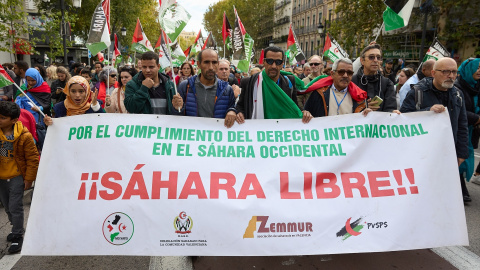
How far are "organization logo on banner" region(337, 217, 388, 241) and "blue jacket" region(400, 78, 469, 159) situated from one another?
5.89ft

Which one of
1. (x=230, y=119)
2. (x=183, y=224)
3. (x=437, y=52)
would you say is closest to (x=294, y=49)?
(x=437, y=52)

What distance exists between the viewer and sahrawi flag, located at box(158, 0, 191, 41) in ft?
12.5

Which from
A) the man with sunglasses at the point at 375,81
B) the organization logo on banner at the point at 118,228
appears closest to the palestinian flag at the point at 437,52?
the man with sunglasses at the point at 375,81

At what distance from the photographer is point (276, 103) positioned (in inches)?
140

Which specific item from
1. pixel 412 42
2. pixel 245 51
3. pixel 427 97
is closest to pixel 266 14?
pixel 412 42

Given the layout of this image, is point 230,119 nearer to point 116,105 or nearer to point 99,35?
point 116,105

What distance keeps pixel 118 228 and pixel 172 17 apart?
2.20 meters

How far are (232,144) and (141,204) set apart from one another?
0.88 m

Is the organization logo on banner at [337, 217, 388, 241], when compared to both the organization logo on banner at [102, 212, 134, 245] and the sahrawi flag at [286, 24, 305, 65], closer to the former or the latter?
the organization logo on banner at [102, 212, 134, 245]

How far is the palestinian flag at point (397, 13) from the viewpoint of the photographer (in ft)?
20.5

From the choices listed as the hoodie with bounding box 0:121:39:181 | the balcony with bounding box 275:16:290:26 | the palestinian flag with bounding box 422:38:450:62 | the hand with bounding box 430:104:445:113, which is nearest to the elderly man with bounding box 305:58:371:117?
the hand with bounding box 430:104:445:113

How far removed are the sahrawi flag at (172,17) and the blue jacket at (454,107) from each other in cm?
266

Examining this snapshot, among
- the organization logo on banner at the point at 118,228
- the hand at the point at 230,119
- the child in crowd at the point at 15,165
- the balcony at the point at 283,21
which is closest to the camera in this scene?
the organization logo on banner at the point at 118,228

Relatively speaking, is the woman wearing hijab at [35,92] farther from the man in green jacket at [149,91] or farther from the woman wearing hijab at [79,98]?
the man in green jacket at [149,91]
